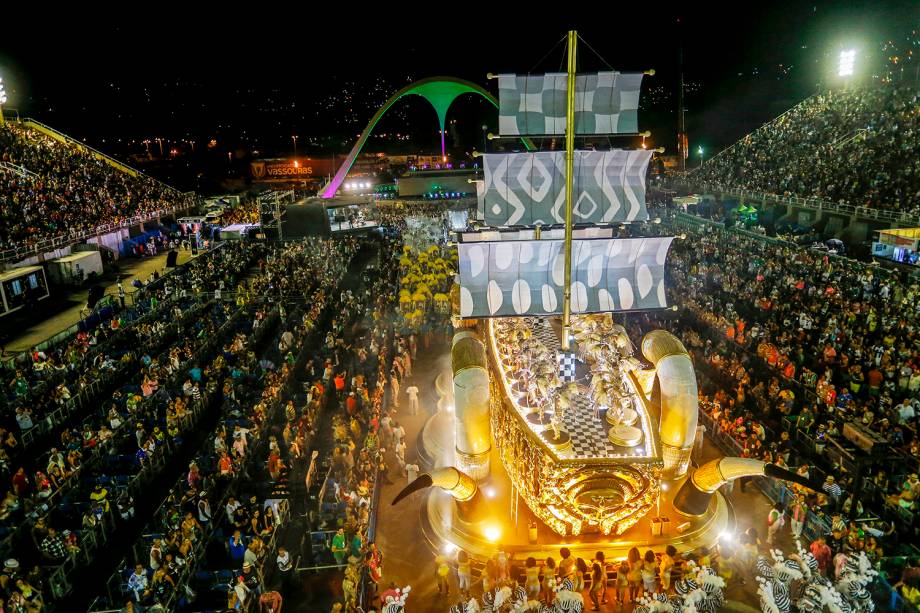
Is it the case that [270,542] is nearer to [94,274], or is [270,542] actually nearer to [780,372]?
[780,372]

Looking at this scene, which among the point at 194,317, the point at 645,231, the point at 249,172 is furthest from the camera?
the point at 249,172

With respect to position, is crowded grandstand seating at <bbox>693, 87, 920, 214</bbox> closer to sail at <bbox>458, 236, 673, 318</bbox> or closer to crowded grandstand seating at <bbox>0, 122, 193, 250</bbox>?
sail at <bbox>458, 236, 673, 318</bbox>

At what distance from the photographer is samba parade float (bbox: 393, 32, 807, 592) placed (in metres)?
9.76

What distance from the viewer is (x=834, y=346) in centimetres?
1609

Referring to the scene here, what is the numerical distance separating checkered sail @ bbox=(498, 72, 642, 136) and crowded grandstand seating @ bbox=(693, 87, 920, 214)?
19.0 meters

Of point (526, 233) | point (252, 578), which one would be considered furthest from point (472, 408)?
point (526, 233)

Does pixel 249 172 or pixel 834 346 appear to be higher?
pixel 249 172

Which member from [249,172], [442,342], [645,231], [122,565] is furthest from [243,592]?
[249,172]

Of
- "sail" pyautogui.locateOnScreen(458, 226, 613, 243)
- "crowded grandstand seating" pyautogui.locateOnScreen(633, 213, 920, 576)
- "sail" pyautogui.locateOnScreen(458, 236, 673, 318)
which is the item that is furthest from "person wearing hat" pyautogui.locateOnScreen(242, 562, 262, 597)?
"crowded grandstand seating" pyautogui.locateOnScreen(633, 213, 920, 576)

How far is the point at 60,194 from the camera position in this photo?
35281 mm

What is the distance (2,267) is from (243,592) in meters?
23.9

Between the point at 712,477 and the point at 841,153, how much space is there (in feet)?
97.8

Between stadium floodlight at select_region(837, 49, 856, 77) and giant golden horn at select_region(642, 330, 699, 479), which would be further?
stadium floodlight at select_region(837, 49, 856, 77)

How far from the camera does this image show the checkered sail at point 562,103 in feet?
39.3
